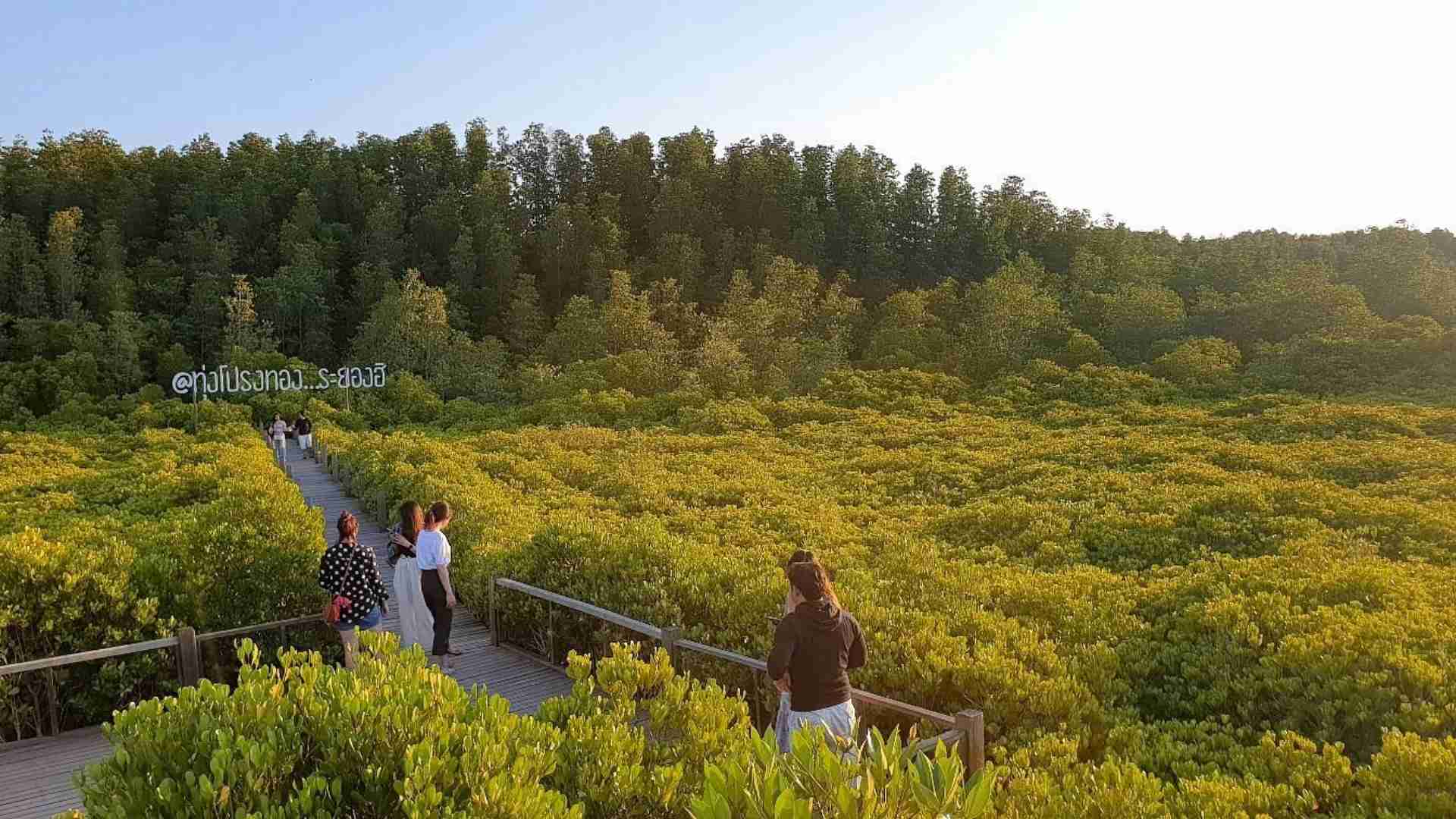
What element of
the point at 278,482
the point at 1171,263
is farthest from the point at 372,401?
the point at 1171,263

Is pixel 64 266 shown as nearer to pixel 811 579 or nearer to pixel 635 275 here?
pixel 635 275

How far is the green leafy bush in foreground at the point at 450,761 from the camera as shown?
225 cm

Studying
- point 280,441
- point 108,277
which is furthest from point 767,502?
point 108,277

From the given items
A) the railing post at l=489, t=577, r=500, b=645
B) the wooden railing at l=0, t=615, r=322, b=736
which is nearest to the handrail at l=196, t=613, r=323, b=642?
the wooden railing at l=0, t=615, r=322, b=736

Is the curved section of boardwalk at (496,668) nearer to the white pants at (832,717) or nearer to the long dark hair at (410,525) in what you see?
the long dark hair at (410,525)

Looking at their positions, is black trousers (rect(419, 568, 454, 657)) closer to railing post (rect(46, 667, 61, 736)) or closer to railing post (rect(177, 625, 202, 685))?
railing post (rect(177, 625, 202, 685))

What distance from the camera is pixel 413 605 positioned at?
22.6 feet

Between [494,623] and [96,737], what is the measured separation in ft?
9.87

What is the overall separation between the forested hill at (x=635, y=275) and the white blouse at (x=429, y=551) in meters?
26.9

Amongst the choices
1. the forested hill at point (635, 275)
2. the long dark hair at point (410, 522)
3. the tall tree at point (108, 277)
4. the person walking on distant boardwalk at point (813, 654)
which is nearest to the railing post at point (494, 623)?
the long dark hair at point (410, 522)

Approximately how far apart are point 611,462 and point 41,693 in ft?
41.2

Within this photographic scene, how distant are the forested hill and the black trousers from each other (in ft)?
88.0

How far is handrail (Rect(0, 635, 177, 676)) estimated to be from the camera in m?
5.32
